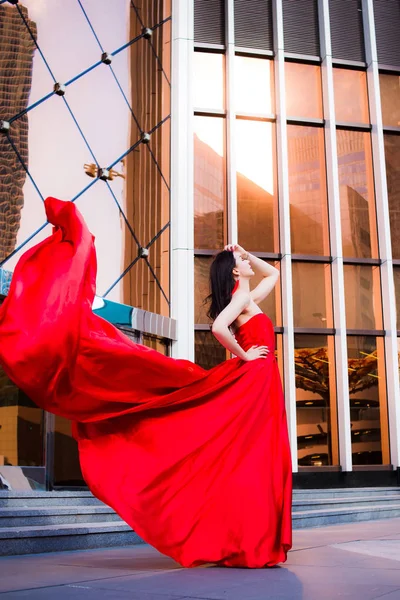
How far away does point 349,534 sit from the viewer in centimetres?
687

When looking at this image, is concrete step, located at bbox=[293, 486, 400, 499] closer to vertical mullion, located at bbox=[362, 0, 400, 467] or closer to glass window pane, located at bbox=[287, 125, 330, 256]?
vertical mullion, located at bbox=[362, 0, 400, 467]

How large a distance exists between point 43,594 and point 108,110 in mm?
9344

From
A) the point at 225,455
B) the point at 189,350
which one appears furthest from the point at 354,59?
the point at 225,455

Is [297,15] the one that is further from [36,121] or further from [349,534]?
[349,534]

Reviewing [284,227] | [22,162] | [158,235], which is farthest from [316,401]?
[22,162]

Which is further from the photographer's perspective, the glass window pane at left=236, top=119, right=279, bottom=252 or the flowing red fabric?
the glass window pane at left=236, top=119, right=279, bottom=252

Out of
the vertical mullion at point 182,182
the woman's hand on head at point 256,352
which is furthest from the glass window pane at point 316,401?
the woman's hand on head at point 256,352

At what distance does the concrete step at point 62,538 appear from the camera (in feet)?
16.5

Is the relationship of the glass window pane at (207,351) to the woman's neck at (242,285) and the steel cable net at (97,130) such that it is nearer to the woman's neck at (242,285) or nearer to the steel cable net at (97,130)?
the steel cable net at (97,130)

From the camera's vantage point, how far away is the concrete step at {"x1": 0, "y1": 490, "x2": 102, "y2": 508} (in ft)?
23.2

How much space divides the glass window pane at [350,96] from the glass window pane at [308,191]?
72 cm

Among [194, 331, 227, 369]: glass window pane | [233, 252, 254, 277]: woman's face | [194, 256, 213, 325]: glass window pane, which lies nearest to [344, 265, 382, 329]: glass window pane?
[194, 331, 227, 369]: glass window pane

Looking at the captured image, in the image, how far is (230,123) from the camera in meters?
14.0

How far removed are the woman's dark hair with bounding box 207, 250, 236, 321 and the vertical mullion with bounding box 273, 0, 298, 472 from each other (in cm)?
845
